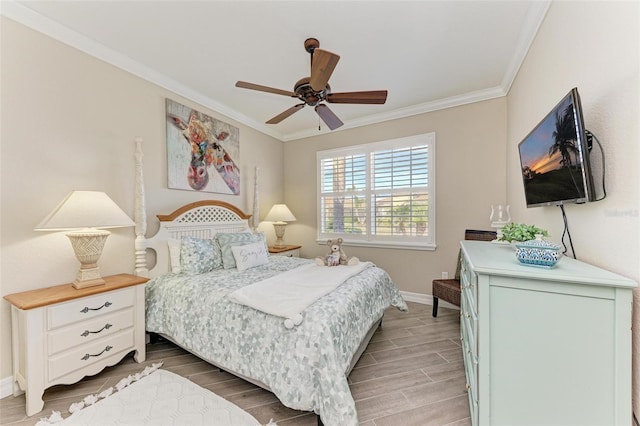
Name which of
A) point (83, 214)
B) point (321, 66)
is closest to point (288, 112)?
point (321, 66)

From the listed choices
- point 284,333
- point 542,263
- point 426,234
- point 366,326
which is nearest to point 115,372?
point 284,333

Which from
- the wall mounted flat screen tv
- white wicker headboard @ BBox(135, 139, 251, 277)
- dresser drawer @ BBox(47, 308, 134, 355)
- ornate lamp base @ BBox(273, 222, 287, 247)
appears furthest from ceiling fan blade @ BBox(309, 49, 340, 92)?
ornate lamp base @ BBox(273, 222, 287, 247)

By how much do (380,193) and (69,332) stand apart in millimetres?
3566

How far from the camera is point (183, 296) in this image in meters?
2.14

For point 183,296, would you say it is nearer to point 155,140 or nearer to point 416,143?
point 155,140

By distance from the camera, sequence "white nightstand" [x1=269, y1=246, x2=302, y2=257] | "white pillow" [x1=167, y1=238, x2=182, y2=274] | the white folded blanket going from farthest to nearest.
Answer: "white nightstand" [x1=269, y1=246, x2=302, y2=257]
"white pillow" [x1=167, y1=238, x2=182, y2=274]
the white folded blanket

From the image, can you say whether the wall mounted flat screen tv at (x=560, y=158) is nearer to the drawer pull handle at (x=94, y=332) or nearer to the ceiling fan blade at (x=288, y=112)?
the ceiling fan blade at (x=288, y=112)

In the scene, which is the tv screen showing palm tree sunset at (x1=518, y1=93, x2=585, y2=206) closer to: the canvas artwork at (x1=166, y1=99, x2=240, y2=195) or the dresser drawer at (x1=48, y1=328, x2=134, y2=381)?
the dresser drawer at (x1=48, y1=328, x2=134, y2=381)

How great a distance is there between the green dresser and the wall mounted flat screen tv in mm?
402

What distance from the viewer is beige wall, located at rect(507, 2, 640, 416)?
99cm

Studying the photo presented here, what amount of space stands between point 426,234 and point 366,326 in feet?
6.41

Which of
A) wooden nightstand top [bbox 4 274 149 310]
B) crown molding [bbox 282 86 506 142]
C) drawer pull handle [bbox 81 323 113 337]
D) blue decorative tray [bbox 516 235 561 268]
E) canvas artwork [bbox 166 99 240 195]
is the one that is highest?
crown molding [bbox 282 86 506 142]

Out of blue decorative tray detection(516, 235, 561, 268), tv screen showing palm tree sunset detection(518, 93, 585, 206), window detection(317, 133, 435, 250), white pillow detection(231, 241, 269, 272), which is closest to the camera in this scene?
blue decorative tray detection(516, 235, 561, 268)

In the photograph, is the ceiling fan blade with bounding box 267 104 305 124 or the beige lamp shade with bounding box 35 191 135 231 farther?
the ceiling fan blade with bounding box 267 104 305 124
